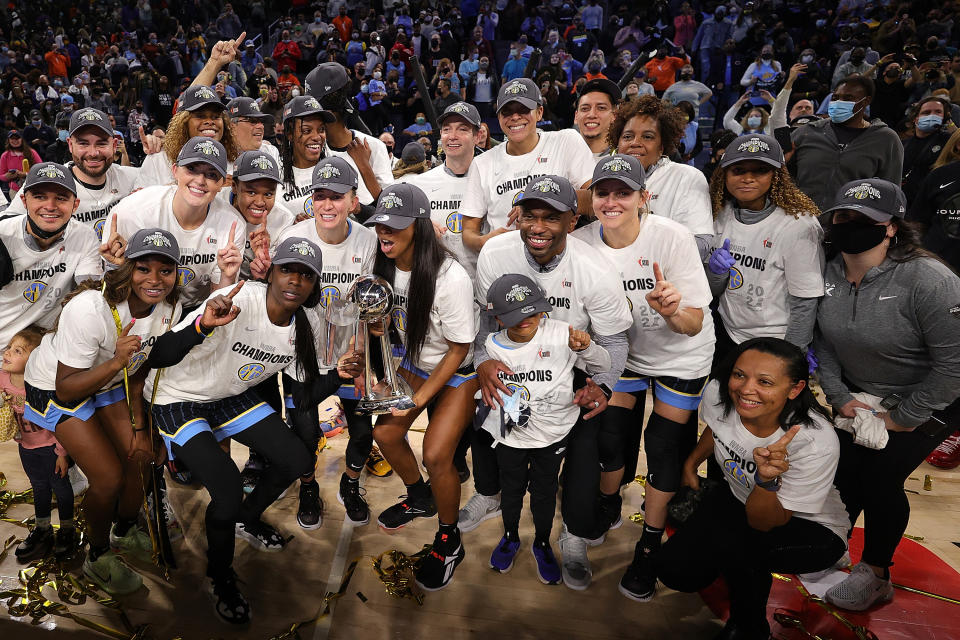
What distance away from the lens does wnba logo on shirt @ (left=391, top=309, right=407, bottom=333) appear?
10.2ft

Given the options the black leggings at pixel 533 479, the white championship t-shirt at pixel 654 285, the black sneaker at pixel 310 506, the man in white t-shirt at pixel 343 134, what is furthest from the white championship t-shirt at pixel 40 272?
the white championship t-shirt at pixel 654 285

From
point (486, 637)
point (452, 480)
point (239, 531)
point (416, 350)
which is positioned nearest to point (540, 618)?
point (486, 637)

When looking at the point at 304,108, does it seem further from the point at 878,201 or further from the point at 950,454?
the point at 950,454

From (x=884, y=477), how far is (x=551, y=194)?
2.05 meters

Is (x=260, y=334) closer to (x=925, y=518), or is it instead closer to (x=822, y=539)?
(x=822, y=539)

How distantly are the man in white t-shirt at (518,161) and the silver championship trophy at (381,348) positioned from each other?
0.85 meters

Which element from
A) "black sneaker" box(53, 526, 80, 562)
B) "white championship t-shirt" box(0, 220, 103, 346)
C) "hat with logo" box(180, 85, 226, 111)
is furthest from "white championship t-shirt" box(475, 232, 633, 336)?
"black sneaker" box(53, 526, 80, 562)

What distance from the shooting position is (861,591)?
2.95 m

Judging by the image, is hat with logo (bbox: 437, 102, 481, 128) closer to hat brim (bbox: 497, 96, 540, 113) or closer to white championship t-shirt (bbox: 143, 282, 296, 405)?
hat brim (bbox: 497, 96, 540, 113)

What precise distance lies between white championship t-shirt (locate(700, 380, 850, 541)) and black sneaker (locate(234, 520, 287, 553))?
2.42m

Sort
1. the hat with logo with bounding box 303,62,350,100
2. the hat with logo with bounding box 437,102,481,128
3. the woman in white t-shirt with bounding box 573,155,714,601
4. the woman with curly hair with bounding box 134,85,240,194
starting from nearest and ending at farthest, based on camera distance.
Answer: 1. the woman in white t-shirt with bounding box 573,155,714,601
2. the hat with logo with bounding box 437,102,481,128
3. the woman with curly hair with bounding box 134,85,240,194
4. the hat with logo with bounding box 303,62,350,100

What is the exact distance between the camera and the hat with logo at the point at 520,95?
3441 millimetres

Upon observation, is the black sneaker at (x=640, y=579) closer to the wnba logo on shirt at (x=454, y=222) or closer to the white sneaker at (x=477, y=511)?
the white sneaker at (x=477, y=511)

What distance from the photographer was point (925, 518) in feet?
12.3
